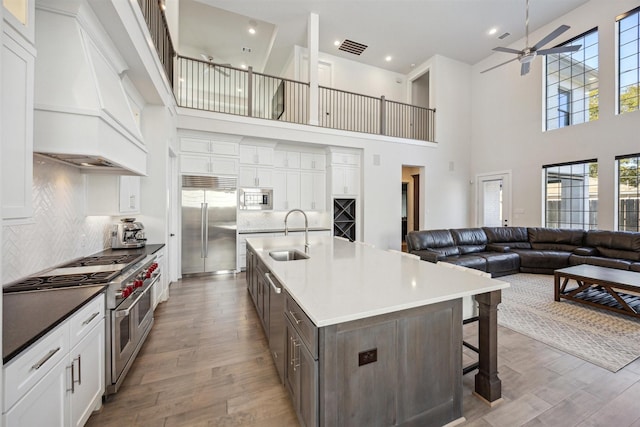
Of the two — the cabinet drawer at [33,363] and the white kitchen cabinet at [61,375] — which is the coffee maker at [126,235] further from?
the cabinet drawer at [33,363]

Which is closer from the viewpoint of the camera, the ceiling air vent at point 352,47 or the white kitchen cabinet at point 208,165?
the white kitchen cabinet at point 208,165

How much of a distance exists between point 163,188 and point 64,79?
205 centimetres

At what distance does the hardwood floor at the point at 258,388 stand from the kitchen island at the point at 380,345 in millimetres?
210

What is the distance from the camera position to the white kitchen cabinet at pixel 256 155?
5594 millimetres

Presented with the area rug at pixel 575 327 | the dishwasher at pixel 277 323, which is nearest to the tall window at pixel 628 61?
the area rug at pixel 575 327

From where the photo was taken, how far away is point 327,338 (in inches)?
49.0

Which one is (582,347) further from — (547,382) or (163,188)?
(163,188)

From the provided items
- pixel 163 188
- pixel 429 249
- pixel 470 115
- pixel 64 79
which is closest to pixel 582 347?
pixel 429 249

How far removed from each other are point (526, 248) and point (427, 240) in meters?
2.52

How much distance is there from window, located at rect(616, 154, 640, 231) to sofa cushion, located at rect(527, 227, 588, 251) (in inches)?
28.2

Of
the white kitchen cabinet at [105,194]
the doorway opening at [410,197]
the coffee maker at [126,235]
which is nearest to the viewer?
the white kitchen cabinet at [105,194]

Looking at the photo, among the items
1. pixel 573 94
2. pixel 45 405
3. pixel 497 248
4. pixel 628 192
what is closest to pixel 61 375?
pixel 45 405

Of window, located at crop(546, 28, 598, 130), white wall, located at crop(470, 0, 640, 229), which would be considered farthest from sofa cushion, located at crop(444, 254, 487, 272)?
window, located at crop(546, 28, 598, 130)

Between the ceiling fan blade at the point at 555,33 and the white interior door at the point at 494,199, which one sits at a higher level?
the ceiling fan blade at the point at 555,33
